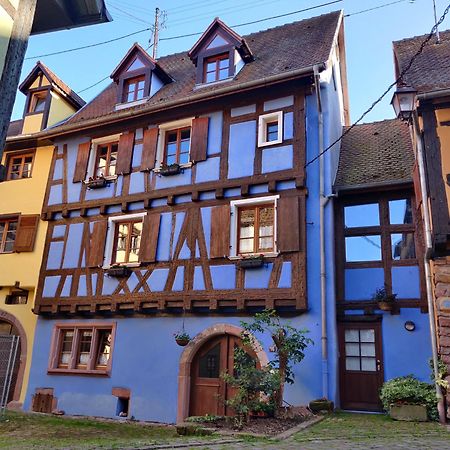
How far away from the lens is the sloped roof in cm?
1550

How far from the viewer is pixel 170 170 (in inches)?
472

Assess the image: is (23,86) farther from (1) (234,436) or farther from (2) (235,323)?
(1) (234,436)

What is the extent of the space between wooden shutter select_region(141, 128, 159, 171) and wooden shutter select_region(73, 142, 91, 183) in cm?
179

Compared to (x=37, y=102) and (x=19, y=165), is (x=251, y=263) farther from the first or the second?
(x=37, y=102)

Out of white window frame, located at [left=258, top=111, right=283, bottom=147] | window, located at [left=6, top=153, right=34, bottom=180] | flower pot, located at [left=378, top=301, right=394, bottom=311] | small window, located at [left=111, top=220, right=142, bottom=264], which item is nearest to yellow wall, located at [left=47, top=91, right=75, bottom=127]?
window, located at [left=6, top=153, right=34, bottom=180]

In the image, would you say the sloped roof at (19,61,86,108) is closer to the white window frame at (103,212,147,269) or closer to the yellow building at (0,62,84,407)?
the yellow building at (0,62,84,407)

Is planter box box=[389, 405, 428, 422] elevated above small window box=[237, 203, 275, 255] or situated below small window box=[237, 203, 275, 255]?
below

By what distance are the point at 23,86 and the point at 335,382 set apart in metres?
12.9

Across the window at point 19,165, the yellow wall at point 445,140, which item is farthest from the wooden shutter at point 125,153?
the yellow wall at point 445,140

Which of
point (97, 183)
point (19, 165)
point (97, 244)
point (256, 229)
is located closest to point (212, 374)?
point (256, 229)

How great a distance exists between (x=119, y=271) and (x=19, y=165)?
5.57 metres

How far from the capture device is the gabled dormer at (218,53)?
43.1ft

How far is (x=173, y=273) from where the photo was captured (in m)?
11.3

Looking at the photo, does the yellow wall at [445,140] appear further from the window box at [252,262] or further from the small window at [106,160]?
the small window at [106,160]
